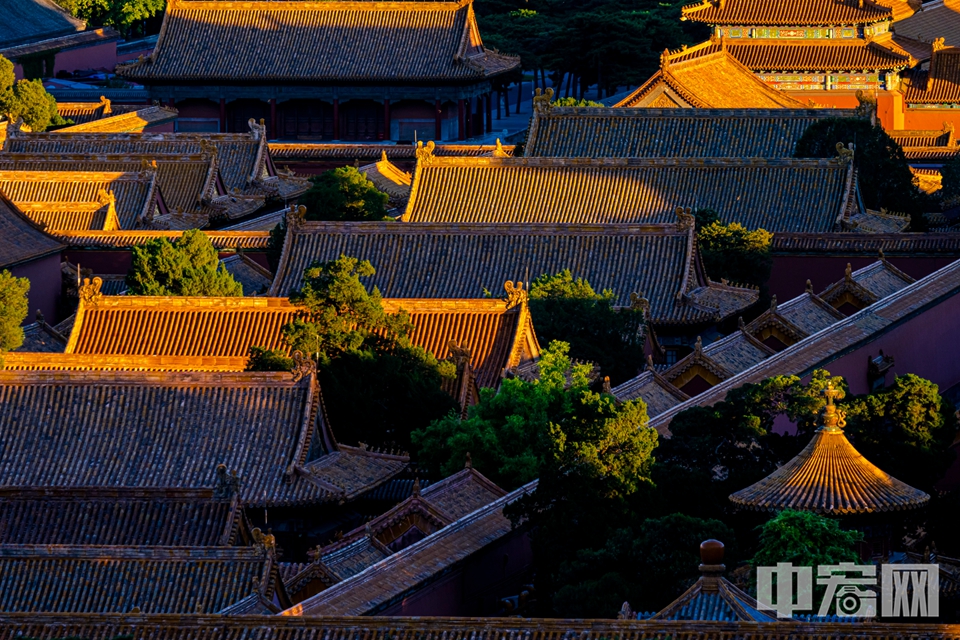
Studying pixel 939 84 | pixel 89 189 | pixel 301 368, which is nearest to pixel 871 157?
pixel 89 189

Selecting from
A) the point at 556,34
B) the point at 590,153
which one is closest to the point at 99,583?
the point at 590,153

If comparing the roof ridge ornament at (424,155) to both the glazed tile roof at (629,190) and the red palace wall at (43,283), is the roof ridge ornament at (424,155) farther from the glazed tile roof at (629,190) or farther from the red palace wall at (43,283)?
the red palace wall at (43,283)

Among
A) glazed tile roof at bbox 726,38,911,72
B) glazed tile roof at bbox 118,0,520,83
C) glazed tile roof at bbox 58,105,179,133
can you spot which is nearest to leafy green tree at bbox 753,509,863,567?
glazed tile roof at bbox 58,105,179,133

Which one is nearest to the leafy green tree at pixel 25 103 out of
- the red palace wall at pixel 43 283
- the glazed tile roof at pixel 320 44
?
the glazed tile roof at pixel 320 44

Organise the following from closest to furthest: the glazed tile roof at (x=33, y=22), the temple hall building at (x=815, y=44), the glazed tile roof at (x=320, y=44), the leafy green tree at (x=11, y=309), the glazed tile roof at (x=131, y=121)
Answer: the leafy green tree at (x=11, y=309) → the glazed tile roof at (x=131, y=121) → the temple hall building at (x=815, y=44) → the glazed tile roof at (x=320, y=44) → the glazed tile roof at (x=33, y=22)

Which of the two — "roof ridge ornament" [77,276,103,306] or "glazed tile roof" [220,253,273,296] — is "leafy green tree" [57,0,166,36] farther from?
"roof ridge ornament" [77,276,103,306]

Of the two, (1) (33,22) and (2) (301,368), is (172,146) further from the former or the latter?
(1) (33,22)
